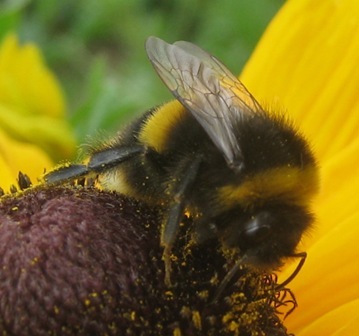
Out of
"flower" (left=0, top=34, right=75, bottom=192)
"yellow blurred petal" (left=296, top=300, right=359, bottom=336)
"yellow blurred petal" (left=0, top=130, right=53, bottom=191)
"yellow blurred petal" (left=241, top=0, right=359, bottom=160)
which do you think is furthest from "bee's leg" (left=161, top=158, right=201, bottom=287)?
"flower" (left=0, top=34, right=75, bottom=192)

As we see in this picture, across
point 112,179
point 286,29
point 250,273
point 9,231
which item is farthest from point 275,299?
point 286,29

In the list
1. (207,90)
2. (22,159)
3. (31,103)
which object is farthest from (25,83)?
(207,90)

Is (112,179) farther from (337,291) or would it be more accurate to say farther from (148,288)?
(337,291)

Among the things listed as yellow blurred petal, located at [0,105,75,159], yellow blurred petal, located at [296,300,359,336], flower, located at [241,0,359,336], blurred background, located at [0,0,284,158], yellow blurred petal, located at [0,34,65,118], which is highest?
blurred background, located at [0,0,284,158]

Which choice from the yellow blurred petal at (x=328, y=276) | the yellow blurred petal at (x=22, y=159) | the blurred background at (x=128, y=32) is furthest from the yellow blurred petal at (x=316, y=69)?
the blurred background at (x=128, y=32)

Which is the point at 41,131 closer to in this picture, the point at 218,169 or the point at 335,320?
the point at 335,320

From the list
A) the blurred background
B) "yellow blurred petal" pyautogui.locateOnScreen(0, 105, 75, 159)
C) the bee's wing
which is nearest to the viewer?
the bee's wing

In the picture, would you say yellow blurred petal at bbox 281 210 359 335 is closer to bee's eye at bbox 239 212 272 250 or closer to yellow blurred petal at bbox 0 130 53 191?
bee's eye at bbox 239 212 272 250
